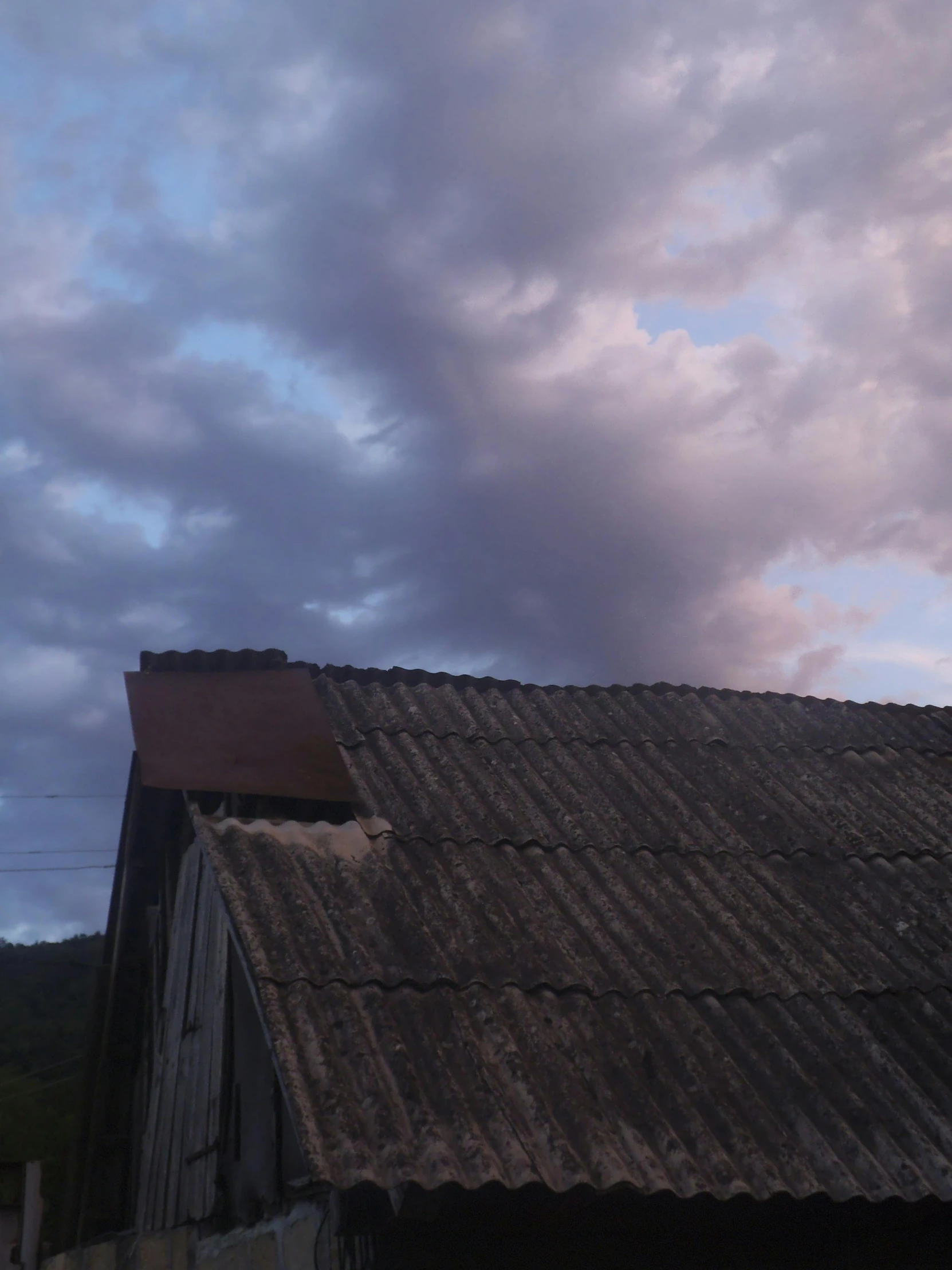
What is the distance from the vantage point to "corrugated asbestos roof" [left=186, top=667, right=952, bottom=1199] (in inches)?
150

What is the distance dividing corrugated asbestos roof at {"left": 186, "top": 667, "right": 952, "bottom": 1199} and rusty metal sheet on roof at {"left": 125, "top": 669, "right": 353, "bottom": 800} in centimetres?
23

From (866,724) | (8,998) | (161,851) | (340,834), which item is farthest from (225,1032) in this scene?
(8,998)

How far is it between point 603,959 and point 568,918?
1.03ft

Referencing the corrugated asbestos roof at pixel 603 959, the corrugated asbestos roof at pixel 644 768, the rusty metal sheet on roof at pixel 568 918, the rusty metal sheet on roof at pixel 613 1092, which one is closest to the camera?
the rusty metal sheet on roof at pixel 613 1092

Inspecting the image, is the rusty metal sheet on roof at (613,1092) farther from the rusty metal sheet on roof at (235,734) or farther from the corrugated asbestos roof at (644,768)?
the rusty metal sheet on roof at (235,734)

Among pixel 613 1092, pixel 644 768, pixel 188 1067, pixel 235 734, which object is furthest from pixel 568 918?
pixel 188 1067

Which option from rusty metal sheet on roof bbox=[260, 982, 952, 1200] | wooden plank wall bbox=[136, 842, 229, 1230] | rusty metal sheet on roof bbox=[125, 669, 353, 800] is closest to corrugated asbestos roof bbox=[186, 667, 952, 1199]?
rusty metal sheet on roof bbox=[260, 982, 952, 1200]

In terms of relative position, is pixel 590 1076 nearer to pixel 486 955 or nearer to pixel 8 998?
pixel 486 955

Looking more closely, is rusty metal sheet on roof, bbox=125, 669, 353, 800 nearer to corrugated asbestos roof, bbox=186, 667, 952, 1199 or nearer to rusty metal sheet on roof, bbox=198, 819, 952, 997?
corrugated asbestos roof, bbox=186, 667, 952, 1199

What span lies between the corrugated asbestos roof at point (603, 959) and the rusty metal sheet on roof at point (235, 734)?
0.76 feet

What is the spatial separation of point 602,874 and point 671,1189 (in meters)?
2.03

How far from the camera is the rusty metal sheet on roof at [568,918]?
453 centimetres

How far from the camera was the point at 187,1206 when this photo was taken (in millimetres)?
5609

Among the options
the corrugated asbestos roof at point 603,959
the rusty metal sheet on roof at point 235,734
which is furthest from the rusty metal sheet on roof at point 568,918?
the rusty metal sheet on roof at point 235,734
